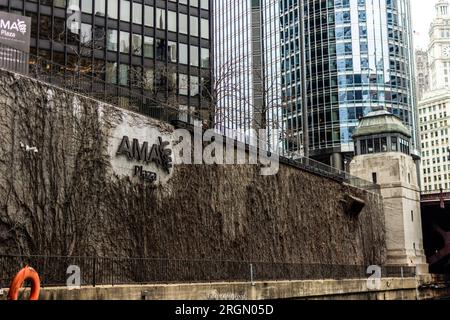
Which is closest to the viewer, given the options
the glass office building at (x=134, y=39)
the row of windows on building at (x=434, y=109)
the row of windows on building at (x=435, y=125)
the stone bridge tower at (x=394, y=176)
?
the stone bridge tower at (x=394, y=176)

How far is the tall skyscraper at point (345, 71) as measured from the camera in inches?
3711

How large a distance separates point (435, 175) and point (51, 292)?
184070 millimetres

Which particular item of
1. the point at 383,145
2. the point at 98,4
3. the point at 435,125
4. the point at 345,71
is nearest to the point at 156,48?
the point at 98,4

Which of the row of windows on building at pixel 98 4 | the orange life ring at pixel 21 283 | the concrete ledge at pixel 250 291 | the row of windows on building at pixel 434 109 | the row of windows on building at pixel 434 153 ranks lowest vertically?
the concrete ledge at pixel 250 291

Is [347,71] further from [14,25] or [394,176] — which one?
[14,25]

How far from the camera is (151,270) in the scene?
24.2m

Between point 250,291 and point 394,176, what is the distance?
1267 inches

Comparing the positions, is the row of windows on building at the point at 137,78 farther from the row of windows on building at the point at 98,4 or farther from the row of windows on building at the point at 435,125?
the row of windows on building at the point at 435,125

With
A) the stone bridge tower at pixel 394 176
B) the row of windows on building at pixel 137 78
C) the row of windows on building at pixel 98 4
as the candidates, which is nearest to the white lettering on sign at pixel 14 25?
the row of windows on building at pixel 137 78

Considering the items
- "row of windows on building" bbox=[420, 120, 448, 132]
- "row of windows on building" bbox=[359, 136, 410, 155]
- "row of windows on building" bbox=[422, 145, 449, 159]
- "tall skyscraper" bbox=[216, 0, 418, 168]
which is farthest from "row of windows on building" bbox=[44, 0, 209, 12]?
"row of windows on building" bbox=[420, 120, 448, 132]

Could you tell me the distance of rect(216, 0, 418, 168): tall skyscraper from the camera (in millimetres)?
94250

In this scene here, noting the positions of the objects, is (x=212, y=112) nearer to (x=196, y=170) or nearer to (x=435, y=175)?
(x=196, y=170)

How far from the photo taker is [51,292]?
1752 centimetres

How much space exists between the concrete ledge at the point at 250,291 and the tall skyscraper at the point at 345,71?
4635 cm
